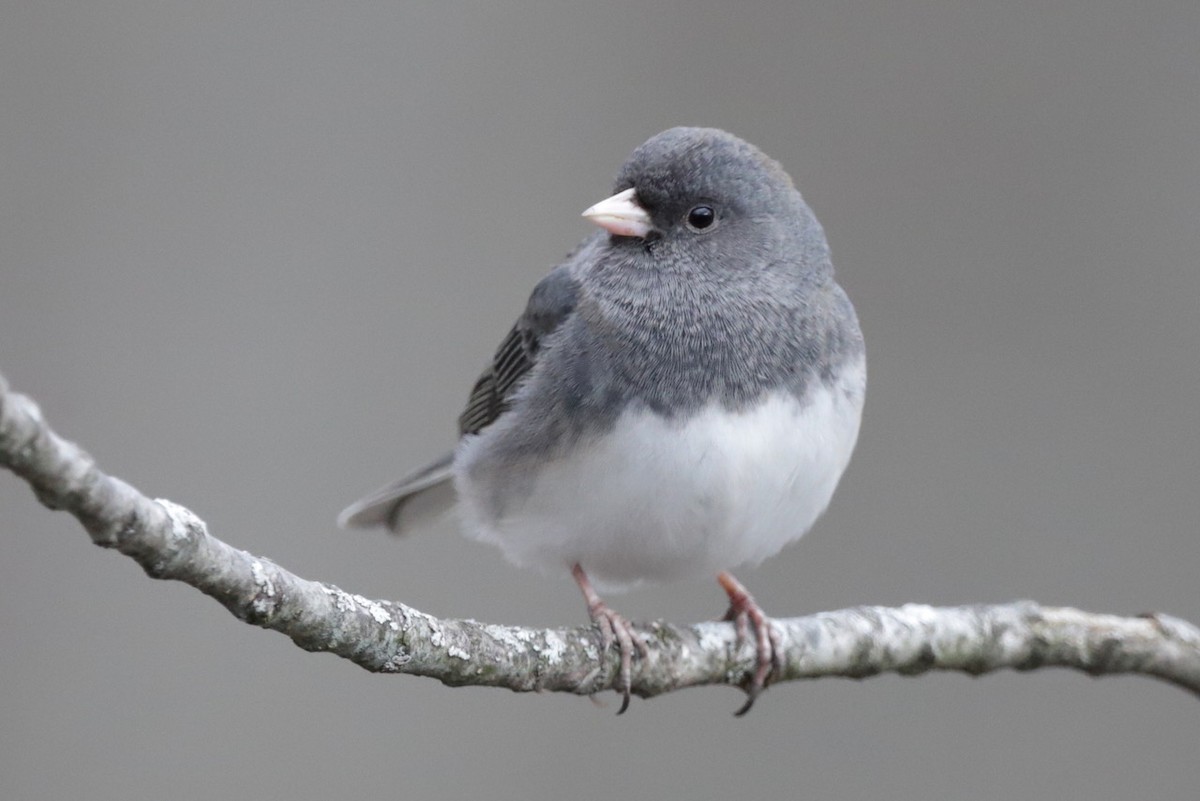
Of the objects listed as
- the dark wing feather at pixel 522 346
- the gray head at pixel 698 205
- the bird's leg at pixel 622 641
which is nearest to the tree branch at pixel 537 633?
the bird's leg at pixel 622 641

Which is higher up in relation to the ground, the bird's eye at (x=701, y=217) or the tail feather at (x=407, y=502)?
the bird's eye at (x=701, y=217)

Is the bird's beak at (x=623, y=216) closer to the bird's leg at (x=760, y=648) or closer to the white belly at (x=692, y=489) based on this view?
the white belly at (x=692, y=489)

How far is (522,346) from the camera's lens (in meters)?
2.94

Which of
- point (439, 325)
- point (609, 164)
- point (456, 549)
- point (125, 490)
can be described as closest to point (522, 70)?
point (609, 164)

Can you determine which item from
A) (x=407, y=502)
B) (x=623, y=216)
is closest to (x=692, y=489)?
(x=623, y=216)

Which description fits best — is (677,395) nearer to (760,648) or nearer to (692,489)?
(692,489)

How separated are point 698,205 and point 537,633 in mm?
1008

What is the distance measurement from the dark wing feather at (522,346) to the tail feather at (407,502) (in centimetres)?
15

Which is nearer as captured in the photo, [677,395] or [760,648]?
[677,395]

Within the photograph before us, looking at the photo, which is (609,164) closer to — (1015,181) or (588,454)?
(1015,181)

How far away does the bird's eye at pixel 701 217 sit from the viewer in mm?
2783

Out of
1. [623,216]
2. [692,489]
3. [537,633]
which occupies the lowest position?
[537,633]

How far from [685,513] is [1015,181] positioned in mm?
2389

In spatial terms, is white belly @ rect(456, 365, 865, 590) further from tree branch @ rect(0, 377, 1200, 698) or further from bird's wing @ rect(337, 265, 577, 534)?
bird's wing @ rect(337, 265, 577, 534)
